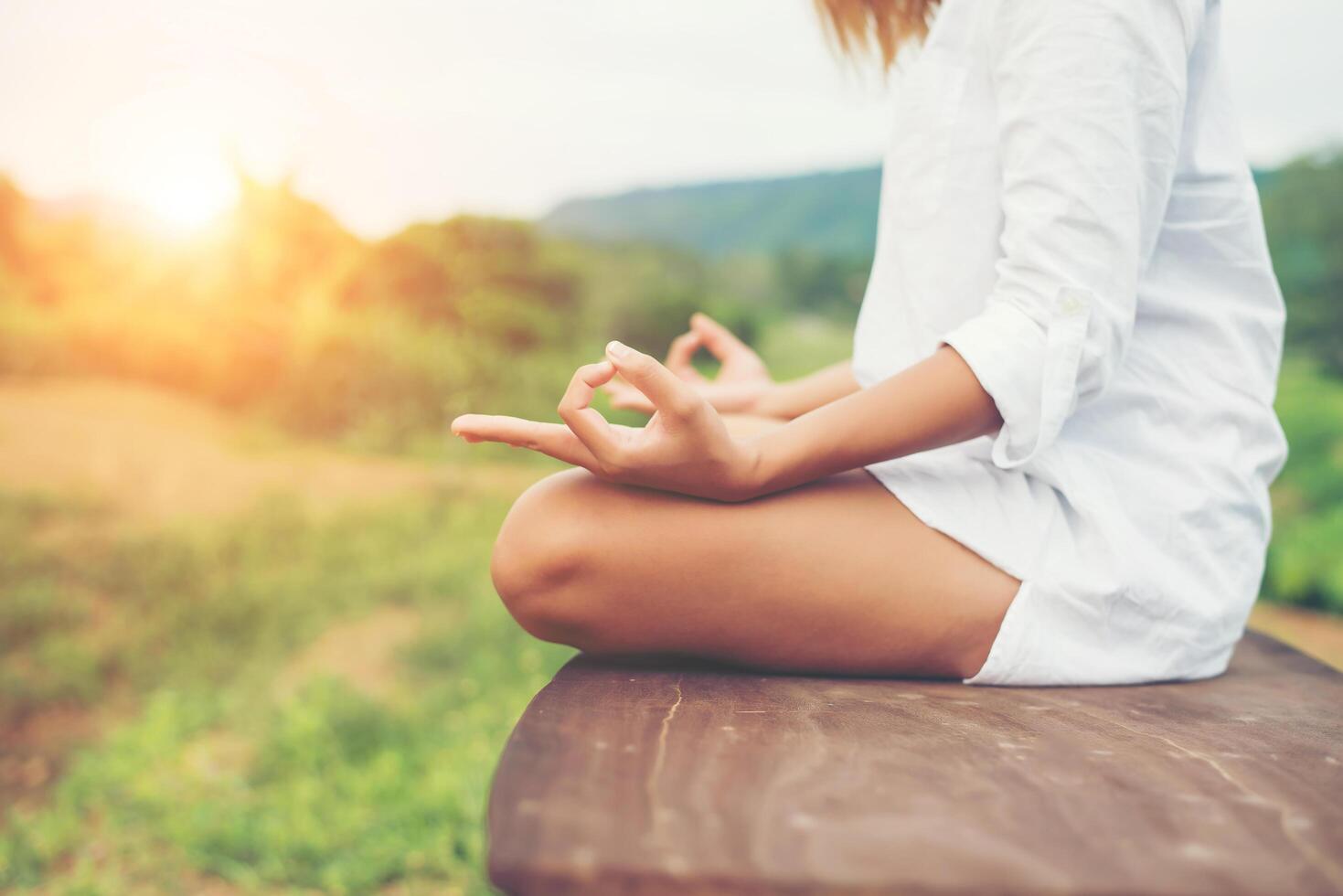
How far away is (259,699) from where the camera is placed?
277cm

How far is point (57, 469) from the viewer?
3.84 m

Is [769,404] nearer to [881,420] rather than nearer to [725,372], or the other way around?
[725,372]

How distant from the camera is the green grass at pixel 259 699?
2045mm

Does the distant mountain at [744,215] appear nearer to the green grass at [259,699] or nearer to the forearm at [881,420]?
the green grass at [259,699]

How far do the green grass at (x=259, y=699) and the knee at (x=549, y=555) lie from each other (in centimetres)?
121

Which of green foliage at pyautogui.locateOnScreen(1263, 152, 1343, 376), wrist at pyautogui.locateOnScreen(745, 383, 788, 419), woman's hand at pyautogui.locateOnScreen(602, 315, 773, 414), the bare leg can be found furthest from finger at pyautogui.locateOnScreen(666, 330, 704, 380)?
green foliage at pyautogui.locateOnScreen(1263, 152, 1343, 376)

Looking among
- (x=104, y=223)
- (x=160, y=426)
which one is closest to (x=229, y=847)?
(x=160, y=426)

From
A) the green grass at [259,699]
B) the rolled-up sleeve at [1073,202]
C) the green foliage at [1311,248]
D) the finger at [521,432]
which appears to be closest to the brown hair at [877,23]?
the rolled-up sleeve at [1073,202]

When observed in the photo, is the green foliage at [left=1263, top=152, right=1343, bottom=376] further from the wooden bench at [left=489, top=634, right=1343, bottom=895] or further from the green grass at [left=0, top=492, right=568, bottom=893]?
the wooden bench at [left=489, top=634, right=1343, bottom=895]

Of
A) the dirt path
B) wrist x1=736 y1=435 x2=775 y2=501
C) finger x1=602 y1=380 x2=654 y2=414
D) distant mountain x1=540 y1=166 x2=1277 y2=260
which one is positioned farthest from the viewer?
distant mountain x1=540 y1=166 x2=1277 y2=260

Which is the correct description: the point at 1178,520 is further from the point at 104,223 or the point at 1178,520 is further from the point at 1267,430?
the point at 104,223

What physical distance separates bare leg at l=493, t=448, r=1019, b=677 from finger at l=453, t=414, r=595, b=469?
74mm

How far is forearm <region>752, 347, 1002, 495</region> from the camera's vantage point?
89cm

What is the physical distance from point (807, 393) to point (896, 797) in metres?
0.92
